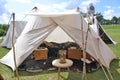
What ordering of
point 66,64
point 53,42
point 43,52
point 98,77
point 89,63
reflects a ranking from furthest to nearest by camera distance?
point 53,42
point 43,52
point 89,63
point 98,77
point 66,64

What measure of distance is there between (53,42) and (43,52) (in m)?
2.32

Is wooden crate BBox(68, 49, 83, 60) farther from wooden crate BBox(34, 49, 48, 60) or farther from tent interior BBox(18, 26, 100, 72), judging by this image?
wooden crate BBox(34, 49, 48, 60)

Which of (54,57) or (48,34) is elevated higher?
(48,34)

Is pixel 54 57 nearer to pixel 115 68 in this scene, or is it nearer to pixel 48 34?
pixel 48 34

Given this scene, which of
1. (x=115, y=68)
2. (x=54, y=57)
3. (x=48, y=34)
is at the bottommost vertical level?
(x=115, y=68)

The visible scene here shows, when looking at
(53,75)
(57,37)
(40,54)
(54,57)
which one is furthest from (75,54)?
(57,37)

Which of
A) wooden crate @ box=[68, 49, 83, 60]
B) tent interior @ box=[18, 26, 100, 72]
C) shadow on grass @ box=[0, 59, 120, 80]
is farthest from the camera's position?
wooden crate @ box=[68, 49, 83, 60]

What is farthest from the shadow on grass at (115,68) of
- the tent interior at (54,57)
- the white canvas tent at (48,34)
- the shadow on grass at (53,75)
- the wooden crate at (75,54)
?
the wooden crate at (75,54)

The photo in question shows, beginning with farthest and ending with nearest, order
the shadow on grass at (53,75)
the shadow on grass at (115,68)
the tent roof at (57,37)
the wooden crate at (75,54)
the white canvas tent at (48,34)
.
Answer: the tent roof at (57,37), the wooden crate at (75,54), the white canvas tent at (48,34), the shadow on grass at (115,68), the shadow on grass at (53,75)

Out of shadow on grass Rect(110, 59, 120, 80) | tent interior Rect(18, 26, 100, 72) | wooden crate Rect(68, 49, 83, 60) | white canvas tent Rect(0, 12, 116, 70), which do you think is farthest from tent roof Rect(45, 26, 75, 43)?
shadow on grass Rect(110, 59, 120, 80)

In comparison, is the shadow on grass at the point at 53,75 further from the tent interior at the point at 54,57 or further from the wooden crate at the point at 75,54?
the wooden crate at the point at 75,54

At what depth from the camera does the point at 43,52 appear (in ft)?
29.2

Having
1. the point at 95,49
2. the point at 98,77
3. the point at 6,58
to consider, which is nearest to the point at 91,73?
the point at 98,77

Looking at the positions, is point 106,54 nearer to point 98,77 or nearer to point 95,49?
point 95,49
